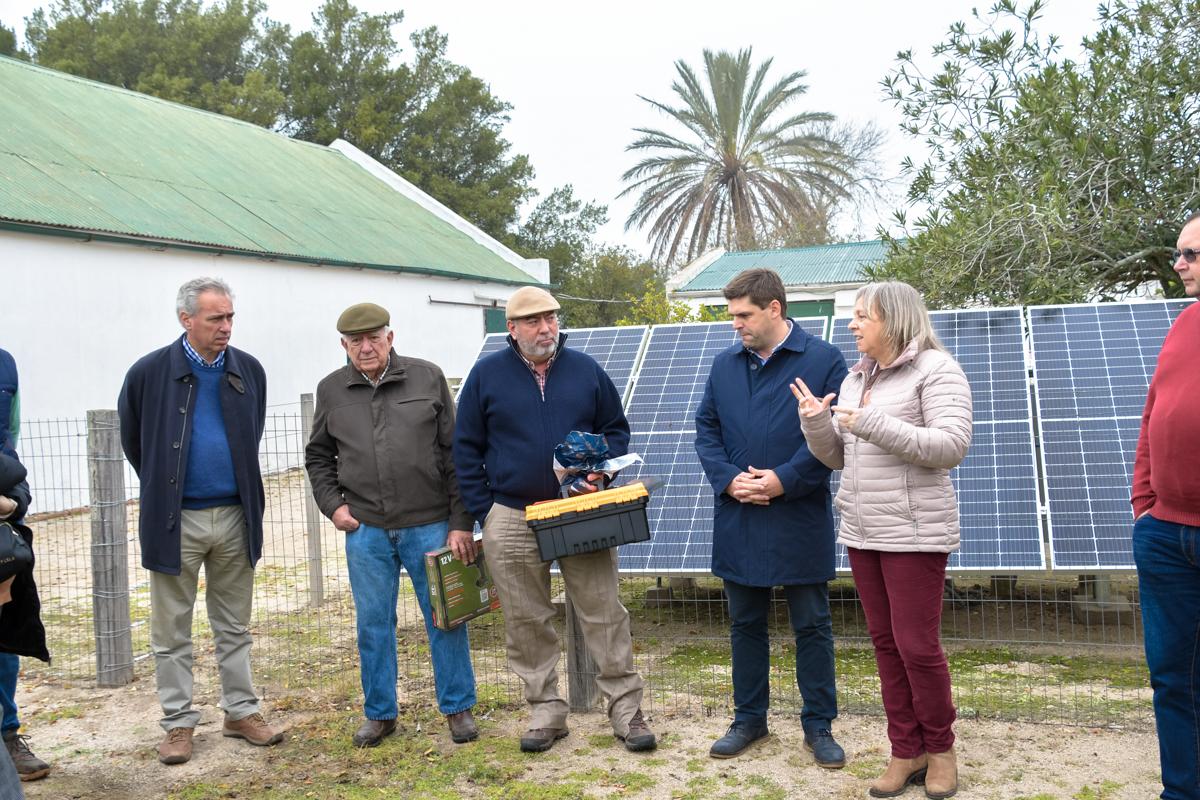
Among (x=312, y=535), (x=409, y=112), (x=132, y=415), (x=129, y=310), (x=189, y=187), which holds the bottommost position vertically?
(x=312, y=535)

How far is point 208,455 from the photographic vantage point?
17.7 feet

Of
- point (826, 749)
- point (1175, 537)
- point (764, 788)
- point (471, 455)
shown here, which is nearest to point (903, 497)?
point (1175, 537)

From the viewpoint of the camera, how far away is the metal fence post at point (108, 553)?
6539mm

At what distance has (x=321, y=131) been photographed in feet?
131

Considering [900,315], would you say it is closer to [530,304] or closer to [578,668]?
[530,304]

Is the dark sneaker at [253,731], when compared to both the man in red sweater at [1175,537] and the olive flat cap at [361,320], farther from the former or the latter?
the man in red sweater at [1175,537]

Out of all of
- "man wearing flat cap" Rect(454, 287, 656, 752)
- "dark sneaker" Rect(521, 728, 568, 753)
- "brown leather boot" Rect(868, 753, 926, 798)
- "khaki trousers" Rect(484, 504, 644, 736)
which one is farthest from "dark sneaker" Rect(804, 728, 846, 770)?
"dark sneaker" Rect(521, 728, 568, 753)

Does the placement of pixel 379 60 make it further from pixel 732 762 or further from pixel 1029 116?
pixel 732 762

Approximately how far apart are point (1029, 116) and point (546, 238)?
33360 millimetres

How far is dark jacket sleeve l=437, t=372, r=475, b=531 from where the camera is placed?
5391 mm

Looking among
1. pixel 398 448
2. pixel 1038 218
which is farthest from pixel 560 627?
pixel 1038 218

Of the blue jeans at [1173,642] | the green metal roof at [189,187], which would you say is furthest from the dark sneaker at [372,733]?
the green metal roof at [189,187]

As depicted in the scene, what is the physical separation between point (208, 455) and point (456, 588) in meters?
1.40

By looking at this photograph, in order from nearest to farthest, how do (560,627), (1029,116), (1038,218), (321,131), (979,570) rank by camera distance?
(979,570)
(560,627)
(1038,218)
(1029,116)
(321,131)
